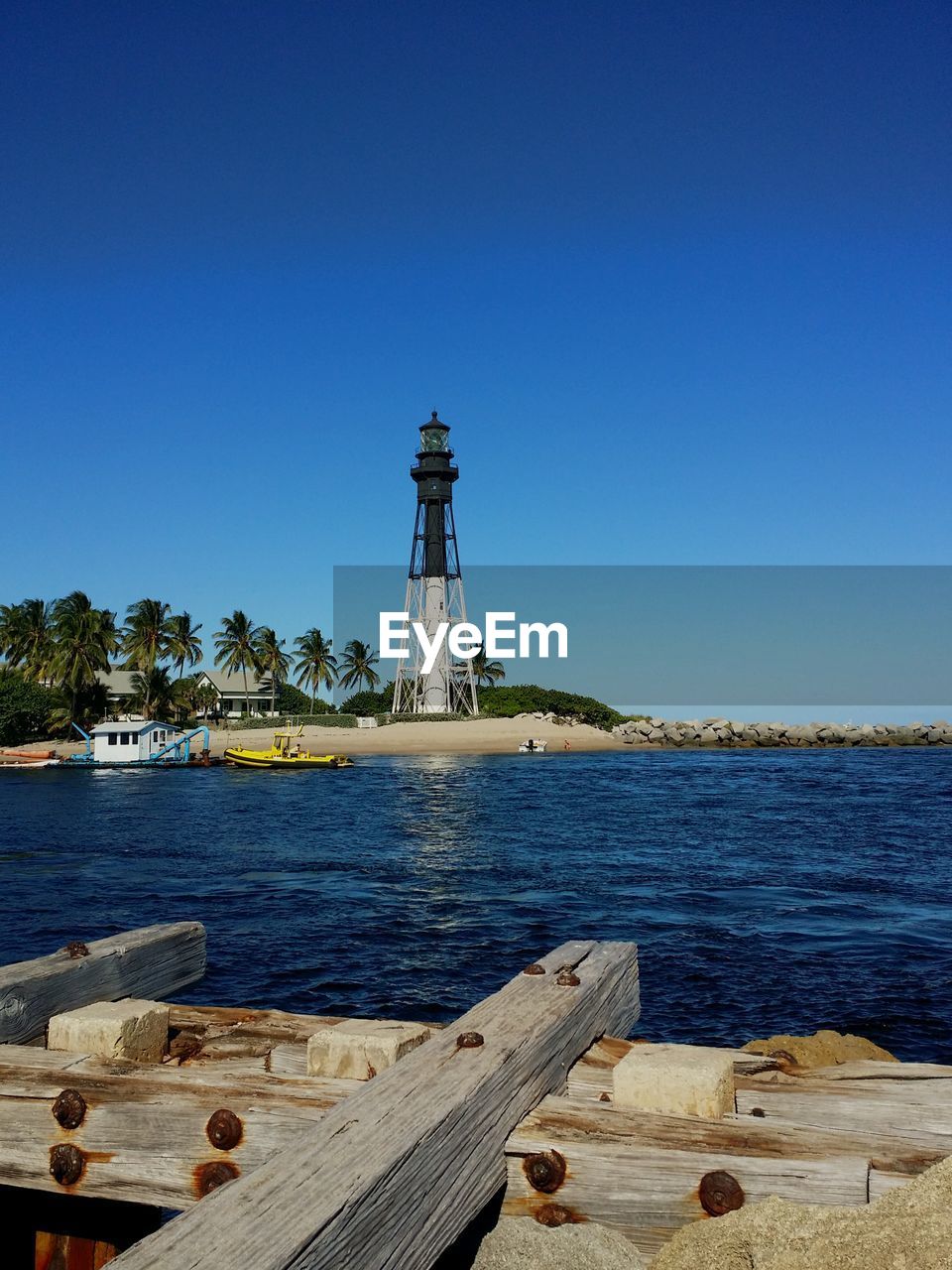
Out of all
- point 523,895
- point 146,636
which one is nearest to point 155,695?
point 146,636

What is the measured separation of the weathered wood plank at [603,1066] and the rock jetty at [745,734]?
9647 centimetres

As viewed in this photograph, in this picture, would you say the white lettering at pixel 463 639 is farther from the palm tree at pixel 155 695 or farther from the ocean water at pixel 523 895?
the ocean water at pixel 523 895

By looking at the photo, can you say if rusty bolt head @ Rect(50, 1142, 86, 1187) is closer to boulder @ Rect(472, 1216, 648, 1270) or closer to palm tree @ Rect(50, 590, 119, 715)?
boulder @ Rect(472, 1216, 648, 1270)

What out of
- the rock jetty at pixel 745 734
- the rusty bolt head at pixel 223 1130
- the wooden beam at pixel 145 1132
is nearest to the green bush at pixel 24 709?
the rock jetty at pixel 745 734

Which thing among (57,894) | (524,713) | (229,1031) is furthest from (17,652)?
(229,1031)

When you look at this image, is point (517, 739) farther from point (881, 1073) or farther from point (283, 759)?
point (881, 1073)

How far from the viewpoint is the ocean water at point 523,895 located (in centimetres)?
1174

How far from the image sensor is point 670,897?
18578 millimetres

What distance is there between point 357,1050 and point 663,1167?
4.04 ft

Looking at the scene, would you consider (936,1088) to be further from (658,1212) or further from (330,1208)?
(330,1208)

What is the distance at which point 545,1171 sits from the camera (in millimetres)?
2984

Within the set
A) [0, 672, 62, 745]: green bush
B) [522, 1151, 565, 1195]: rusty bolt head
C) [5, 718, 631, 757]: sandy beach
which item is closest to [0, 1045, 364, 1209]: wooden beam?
[522, 1151, 565, 1195]: rusty bolt head

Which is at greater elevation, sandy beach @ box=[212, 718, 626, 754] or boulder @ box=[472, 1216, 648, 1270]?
boulder @ box=[472, 1216, 648, 1270]

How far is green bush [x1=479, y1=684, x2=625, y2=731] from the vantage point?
105m
